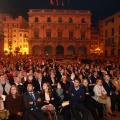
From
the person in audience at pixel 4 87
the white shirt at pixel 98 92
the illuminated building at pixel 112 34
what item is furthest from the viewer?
the illuminated building at pixel 112 34

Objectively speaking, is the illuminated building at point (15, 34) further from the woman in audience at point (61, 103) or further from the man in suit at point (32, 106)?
the man in suit at point (32, 106)

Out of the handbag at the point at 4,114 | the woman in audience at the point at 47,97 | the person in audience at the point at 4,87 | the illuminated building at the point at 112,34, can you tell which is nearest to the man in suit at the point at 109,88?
the woman in audience at the point at 47,97

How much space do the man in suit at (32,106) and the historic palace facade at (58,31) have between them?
180ft

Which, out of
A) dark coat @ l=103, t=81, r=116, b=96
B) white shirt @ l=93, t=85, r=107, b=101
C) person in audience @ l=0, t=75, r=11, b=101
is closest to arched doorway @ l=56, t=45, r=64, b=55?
dark coat @ l=103, t=81, r=116, b=96

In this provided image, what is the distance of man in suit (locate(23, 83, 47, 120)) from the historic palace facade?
180 ft

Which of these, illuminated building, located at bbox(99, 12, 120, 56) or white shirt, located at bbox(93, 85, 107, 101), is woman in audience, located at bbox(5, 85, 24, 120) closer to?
white shirt, located at bbox(93, 85, 107, 101)

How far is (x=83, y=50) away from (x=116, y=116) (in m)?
55.1

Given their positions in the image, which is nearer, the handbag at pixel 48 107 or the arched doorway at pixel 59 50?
the handbag at pixel 48 107

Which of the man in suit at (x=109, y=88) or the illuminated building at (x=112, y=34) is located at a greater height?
the illuminated building at (x=112, y=34)

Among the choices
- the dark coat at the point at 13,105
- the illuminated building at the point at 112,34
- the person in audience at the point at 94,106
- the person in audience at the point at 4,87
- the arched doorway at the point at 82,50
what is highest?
the illuminated building at the point at 112,34

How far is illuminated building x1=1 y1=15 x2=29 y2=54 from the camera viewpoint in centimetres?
7431

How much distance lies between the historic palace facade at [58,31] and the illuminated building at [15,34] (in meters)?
13.2

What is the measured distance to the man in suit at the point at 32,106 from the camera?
718 centimetres

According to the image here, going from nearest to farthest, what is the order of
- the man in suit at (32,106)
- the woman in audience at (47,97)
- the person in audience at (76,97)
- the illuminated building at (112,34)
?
the man in suit at (32,106)
the woman in audience at (47,97)
the person in audience at (76,97)
the illuminated building at (112,34)
